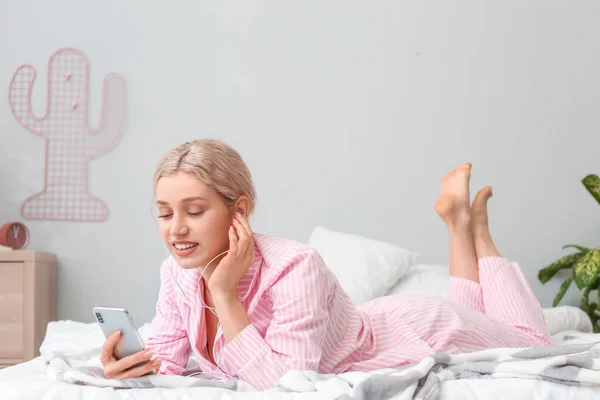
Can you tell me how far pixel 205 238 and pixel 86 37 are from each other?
75.5 inches

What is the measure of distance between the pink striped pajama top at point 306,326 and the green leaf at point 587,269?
0.78 metres

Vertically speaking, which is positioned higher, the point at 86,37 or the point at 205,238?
the point at 86,37

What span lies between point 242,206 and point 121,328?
0.32 meters

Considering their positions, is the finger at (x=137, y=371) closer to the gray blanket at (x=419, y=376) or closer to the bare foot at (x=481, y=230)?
the gray blanket at (x=419, y=376)

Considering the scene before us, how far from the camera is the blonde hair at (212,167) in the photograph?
130 cm

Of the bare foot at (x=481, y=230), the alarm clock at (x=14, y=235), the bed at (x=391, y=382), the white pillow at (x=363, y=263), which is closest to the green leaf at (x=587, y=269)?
the white pillow at (x=363, y=263)

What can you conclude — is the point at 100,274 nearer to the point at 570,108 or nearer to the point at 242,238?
the point at 242,238

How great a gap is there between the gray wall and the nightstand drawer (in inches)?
11.6

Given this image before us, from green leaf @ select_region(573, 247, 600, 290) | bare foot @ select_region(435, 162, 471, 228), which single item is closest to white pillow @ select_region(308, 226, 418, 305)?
bare foot @ select_region(435, 162, 471, 228)

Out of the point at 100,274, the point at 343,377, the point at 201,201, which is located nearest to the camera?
the point at 343,377

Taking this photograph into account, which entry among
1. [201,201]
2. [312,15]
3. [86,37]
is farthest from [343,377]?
[86,37]

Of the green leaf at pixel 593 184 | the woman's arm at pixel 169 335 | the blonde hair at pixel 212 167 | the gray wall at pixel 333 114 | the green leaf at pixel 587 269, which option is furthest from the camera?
the gray wall at pixel 333 114

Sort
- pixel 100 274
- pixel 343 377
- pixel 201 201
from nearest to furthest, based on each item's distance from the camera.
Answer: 1. pixel 343 377
2. pixel 201 201
3. pixel 100 274

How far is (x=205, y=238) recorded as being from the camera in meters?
1.29
